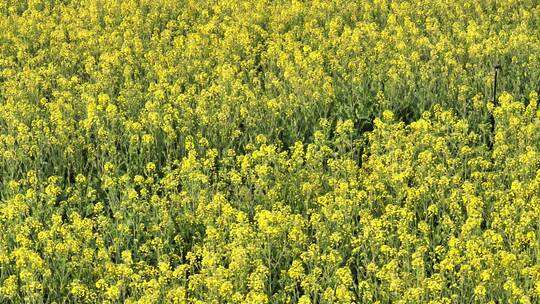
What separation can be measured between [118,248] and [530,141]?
329 centimetres

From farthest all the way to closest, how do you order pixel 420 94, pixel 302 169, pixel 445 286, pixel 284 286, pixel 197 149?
pixel 420 94 → pixel 197 149 → pixel 302 169 → pixel 284 286 → pixel 445 286

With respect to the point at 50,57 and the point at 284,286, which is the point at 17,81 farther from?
the point at 284,286

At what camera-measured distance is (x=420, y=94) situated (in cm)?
902

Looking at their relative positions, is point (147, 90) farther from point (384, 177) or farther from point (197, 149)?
point (384, 177)

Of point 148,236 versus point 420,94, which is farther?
point 420,94

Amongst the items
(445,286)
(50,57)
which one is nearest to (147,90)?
(50,57)

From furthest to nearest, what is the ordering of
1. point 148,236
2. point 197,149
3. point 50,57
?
point 50,57
point 197,149
point 148,236

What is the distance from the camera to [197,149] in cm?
845

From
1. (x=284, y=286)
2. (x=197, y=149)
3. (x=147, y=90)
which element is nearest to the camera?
(x=284, y=286)

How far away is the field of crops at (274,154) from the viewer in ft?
21.1

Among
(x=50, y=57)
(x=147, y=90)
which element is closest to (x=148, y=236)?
(x=147, y=90)

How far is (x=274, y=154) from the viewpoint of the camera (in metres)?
7.82

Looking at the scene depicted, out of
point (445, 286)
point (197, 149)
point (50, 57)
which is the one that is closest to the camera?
point (445, 286)

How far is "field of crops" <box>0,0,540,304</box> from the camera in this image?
6.43 m
